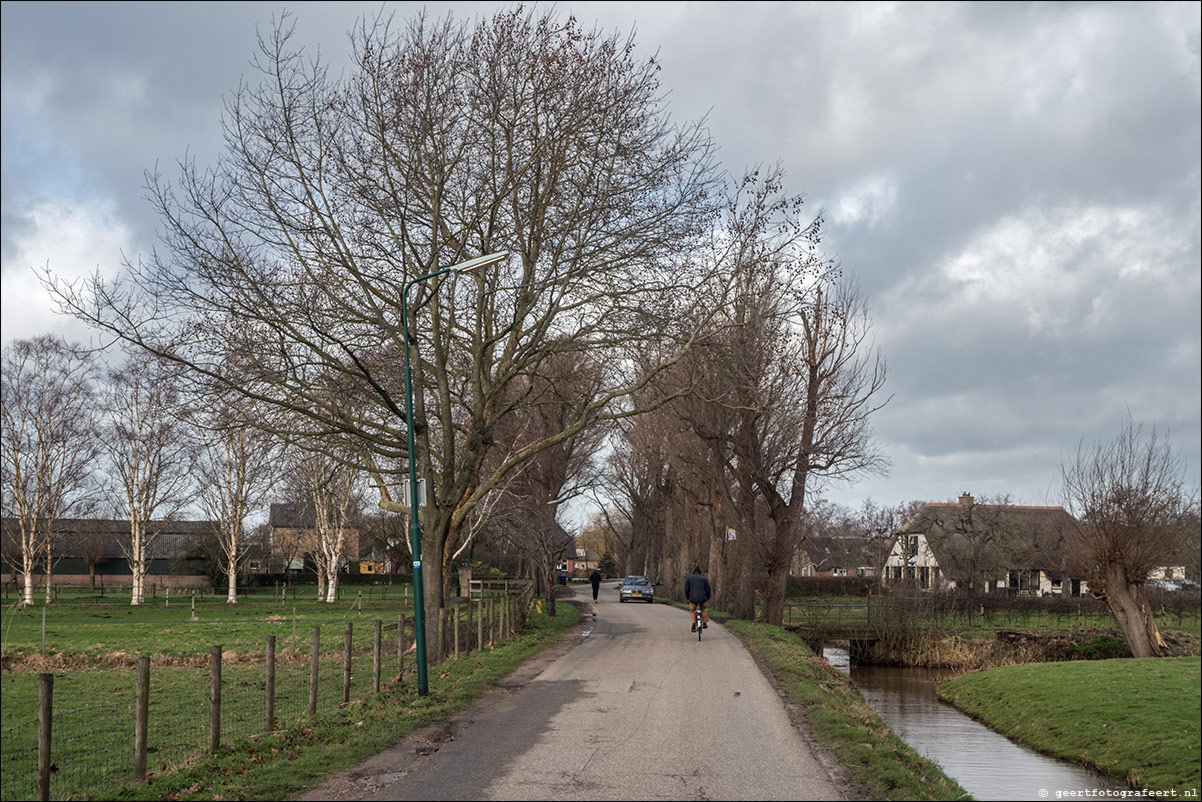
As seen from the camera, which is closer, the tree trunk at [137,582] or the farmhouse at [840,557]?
the tree trunk at [137,582]

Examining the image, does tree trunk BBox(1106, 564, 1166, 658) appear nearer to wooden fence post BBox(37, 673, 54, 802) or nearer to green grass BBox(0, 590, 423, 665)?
green grass BBox(0, 590, 423, 665)

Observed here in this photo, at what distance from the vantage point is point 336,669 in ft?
69.8

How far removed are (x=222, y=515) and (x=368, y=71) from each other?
1433 inches

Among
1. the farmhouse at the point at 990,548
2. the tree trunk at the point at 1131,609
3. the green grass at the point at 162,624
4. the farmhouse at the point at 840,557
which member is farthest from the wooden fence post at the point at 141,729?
the farmhouse at the point at 990,548

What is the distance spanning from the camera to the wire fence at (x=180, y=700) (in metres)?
10.2

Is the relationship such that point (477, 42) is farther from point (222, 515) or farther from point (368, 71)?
point (222, 515)

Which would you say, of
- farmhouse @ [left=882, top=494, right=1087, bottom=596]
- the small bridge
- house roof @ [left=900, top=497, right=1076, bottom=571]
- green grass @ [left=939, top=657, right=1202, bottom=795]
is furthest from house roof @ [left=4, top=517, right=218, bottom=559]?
green grass @ [left=939, top=657, right=1202, bottom=795]

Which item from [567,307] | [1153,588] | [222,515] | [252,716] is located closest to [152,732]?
[252,716]

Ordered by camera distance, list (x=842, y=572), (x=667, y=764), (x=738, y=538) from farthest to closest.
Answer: (x=842, y=572)
(x=738, y=538)
(x=667, y=764)

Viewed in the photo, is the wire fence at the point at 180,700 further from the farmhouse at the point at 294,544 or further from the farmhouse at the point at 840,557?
the farmhouse at the point at 294,544

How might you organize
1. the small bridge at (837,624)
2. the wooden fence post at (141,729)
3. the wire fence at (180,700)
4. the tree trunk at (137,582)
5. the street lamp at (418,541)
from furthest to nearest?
the tree trunk at (137,582) < the small bridge at (837,624) < the street lamp at (418,541) < the wire fence at (180,700) < the wooden fence post at (141,729)

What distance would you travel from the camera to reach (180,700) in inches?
735

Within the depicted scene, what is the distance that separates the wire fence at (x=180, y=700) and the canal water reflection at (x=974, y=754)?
832 cm

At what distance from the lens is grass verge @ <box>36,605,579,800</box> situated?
8.70m
